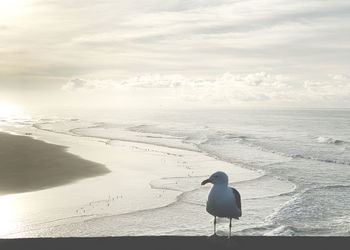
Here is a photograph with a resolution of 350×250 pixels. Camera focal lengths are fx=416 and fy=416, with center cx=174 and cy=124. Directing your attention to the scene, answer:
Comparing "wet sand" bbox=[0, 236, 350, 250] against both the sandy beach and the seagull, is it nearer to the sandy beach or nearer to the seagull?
the seagull

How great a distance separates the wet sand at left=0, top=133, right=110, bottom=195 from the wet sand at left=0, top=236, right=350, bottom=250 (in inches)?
524

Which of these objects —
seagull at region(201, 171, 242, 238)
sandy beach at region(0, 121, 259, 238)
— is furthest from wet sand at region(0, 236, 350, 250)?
sandy beach at region(0, 121, 259, 238)

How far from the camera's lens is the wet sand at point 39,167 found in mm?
19672

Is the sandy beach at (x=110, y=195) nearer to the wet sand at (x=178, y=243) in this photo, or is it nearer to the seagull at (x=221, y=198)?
the seagull at (x=221, y=198)

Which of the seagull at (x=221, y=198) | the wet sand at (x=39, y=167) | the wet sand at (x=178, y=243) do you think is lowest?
the wet sand at (x=39, y=167)

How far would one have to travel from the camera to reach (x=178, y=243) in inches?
217

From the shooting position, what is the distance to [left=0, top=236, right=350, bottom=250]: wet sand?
5.38 meters

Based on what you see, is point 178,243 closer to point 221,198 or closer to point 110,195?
point 221,198

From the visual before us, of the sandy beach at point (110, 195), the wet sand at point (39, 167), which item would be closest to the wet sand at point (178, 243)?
the sandy beach at point (110, 195)

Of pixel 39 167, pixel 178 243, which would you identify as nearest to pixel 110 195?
pixel 39 167

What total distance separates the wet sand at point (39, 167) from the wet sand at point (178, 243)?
43.7 ft

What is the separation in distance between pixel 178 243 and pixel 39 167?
21102 millimetres

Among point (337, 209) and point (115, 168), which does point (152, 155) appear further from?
point (337, 209)

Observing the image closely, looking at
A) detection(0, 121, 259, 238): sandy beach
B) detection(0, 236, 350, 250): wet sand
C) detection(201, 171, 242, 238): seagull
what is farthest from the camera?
detection(0, 121, 259, 238): sandy beach
